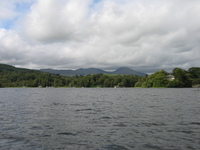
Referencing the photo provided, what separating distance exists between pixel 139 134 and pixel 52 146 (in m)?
8.61

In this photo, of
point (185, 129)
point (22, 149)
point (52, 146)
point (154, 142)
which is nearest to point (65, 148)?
point (52, 146)

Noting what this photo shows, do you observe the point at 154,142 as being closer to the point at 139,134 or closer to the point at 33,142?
the point at 139,134

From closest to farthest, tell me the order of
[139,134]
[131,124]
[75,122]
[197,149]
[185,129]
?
1. [197,149]
2. [139,134]
3. [185,129]
4. [131,124]
5. [75,122]

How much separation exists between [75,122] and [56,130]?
4426 millimetres

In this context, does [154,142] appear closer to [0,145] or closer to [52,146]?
[52,146]

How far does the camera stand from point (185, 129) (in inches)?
839

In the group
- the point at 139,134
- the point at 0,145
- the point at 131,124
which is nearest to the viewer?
the point at 0,145

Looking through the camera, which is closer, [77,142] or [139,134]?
[77,142]

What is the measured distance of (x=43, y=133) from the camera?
2030 cm

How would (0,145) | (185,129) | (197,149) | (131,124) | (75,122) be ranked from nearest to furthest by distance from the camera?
(197,149) → (0,145) → (185,129) → (131,124) → (75,122)

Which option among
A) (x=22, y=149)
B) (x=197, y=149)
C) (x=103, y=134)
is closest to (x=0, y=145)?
(x=22, y=149)

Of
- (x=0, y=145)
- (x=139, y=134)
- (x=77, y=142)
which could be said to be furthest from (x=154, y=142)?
(x=0, y=145)

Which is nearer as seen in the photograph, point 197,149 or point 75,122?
point 197,149

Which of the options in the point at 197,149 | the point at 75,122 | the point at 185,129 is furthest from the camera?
the point at 75,122
